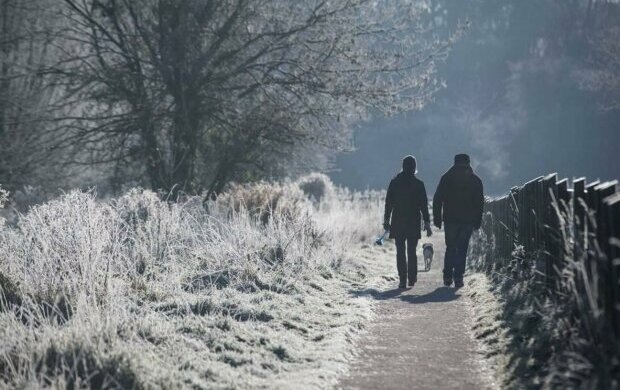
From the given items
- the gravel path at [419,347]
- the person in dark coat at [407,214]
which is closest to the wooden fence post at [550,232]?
the gravel path at [419,347]

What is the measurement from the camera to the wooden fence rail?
512cm

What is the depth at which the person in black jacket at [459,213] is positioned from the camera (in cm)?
1204

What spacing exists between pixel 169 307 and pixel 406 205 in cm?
531

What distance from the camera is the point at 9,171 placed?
57.6 ft

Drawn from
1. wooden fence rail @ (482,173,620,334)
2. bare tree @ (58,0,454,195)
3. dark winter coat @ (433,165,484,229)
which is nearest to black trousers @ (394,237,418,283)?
dark winter coat @ (433,165,484,229)

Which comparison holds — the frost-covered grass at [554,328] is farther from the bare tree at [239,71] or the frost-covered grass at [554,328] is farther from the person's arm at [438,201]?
the bare tree at [239,71]

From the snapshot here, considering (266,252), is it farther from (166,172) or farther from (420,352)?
(166,172)

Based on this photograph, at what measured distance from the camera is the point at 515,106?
179 feet

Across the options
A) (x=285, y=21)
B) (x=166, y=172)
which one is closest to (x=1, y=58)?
(x=166, y=172)

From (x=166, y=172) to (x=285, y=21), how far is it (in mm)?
4750

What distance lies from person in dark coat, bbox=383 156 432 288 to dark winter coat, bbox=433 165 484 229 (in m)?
0.36

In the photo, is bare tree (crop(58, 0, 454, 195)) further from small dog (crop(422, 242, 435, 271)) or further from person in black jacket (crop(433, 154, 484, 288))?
person in black jacket (crop(433, 154, 484, 288))

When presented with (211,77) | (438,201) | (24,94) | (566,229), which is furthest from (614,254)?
(24,94)

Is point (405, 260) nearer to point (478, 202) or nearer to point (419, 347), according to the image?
point (478, 202)
